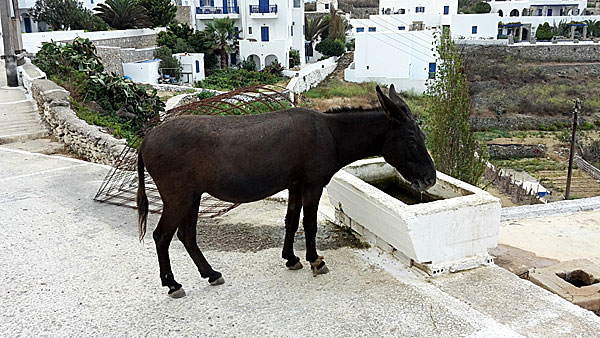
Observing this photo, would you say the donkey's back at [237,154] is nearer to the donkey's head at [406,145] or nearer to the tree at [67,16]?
the donkey's head at [406,145]

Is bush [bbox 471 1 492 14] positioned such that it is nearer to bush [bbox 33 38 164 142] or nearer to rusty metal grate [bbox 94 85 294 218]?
bush [bbox 33 38 164 142]

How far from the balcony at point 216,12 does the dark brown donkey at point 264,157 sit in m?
41.0

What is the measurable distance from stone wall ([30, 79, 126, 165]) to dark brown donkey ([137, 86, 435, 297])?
16.5 ft

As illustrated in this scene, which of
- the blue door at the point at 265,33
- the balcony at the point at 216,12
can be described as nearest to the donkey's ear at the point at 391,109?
the blue door at the point at 265,33

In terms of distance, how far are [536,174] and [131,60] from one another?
25.0 metres

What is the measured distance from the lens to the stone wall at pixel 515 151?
102 feet

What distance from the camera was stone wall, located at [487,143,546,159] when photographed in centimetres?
3119

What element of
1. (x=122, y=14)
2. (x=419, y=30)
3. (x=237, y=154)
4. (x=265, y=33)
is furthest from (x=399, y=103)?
(x=419, y=30)

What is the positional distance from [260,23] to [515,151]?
23.1 metres

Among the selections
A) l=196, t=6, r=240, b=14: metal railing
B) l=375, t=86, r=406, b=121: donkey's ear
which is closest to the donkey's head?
l=375, t=86, r=406, b=121: donkey's ear

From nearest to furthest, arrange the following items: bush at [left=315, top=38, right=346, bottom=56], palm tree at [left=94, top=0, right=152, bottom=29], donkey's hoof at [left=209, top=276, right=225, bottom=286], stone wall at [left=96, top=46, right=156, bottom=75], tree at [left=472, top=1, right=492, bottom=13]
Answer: donkey's hoof at [left=209, top=276, right=225, bottom=286] → stone wall at [left=96, top=46, right=156, bottom=75] → palm tree at [left=94, top=0, right=152, bottom=29] → bush at [left=315, top=38, right=346, bottom=56] → tree at [left=472, top=1, right=492, bottom=13]

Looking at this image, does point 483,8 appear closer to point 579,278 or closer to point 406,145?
point 579,278

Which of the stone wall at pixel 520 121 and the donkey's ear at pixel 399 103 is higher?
the donkey's ear at pixel 399 103

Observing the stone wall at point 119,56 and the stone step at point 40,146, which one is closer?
the stone step at point 40,146
